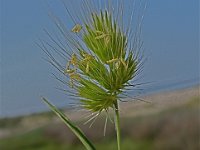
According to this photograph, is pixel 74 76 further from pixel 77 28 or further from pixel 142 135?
pixel 142 135

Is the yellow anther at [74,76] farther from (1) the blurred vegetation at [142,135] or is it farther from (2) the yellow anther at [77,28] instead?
(1) the blurred vegetation at [142,135]

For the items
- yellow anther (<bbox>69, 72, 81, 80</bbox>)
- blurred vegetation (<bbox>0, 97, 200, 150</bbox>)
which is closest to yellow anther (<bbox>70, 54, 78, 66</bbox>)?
yellow anther (<bbox>69, 72, 81, 80</bbox>)

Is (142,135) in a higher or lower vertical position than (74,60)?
higher

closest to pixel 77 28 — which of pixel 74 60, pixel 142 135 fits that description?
pixel 74 60

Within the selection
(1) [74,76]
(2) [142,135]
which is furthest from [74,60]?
(2) [142,135]

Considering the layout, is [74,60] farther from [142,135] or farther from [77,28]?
[142,135]

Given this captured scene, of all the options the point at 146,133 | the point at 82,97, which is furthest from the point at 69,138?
the point at 82,97

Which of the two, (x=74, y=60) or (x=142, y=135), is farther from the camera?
(x=142, y=135)

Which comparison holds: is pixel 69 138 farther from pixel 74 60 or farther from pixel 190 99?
pixel 74 60
